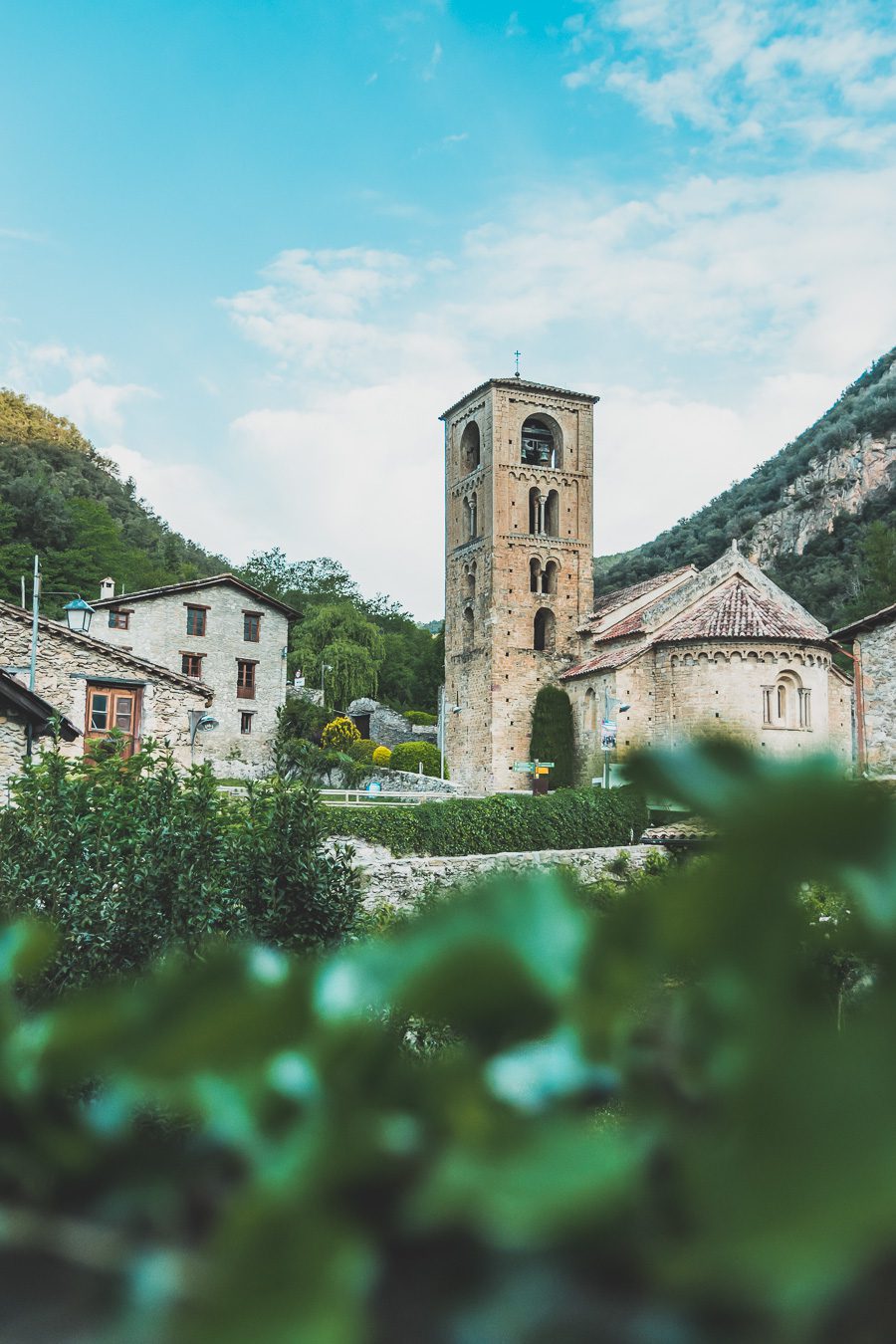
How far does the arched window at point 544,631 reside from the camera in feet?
109

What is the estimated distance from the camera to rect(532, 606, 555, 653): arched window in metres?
33.2

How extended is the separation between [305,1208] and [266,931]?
863 cm

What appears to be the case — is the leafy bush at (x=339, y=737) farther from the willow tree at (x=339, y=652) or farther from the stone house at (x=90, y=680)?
the stone house at (x=90, y=680)

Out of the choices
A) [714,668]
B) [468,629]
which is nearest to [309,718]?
[468,629]

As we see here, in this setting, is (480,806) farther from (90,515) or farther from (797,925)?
(90,515)

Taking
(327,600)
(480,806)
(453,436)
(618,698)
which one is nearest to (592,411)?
(453,436)

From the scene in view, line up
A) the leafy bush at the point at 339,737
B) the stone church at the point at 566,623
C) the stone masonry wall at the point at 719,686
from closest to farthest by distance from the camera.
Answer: the stone masonry wall at the point at 719,686 → the stone church at the point at 566,623 → the leafy bush at the point at 339,737

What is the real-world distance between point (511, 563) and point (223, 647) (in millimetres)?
10383

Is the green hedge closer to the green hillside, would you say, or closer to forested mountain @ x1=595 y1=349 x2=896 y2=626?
the green hillside

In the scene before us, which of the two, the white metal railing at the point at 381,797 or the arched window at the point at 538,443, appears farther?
the arched window at the point at 538,443

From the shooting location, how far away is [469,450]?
36.1m

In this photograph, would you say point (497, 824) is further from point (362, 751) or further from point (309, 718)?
point (309, 718)

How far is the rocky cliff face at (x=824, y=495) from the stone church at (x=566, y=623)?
32.4 metres

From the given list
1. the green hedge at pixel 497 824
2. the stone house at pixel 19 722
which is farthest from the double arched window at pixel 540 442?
the stone house at pixel 19 722
